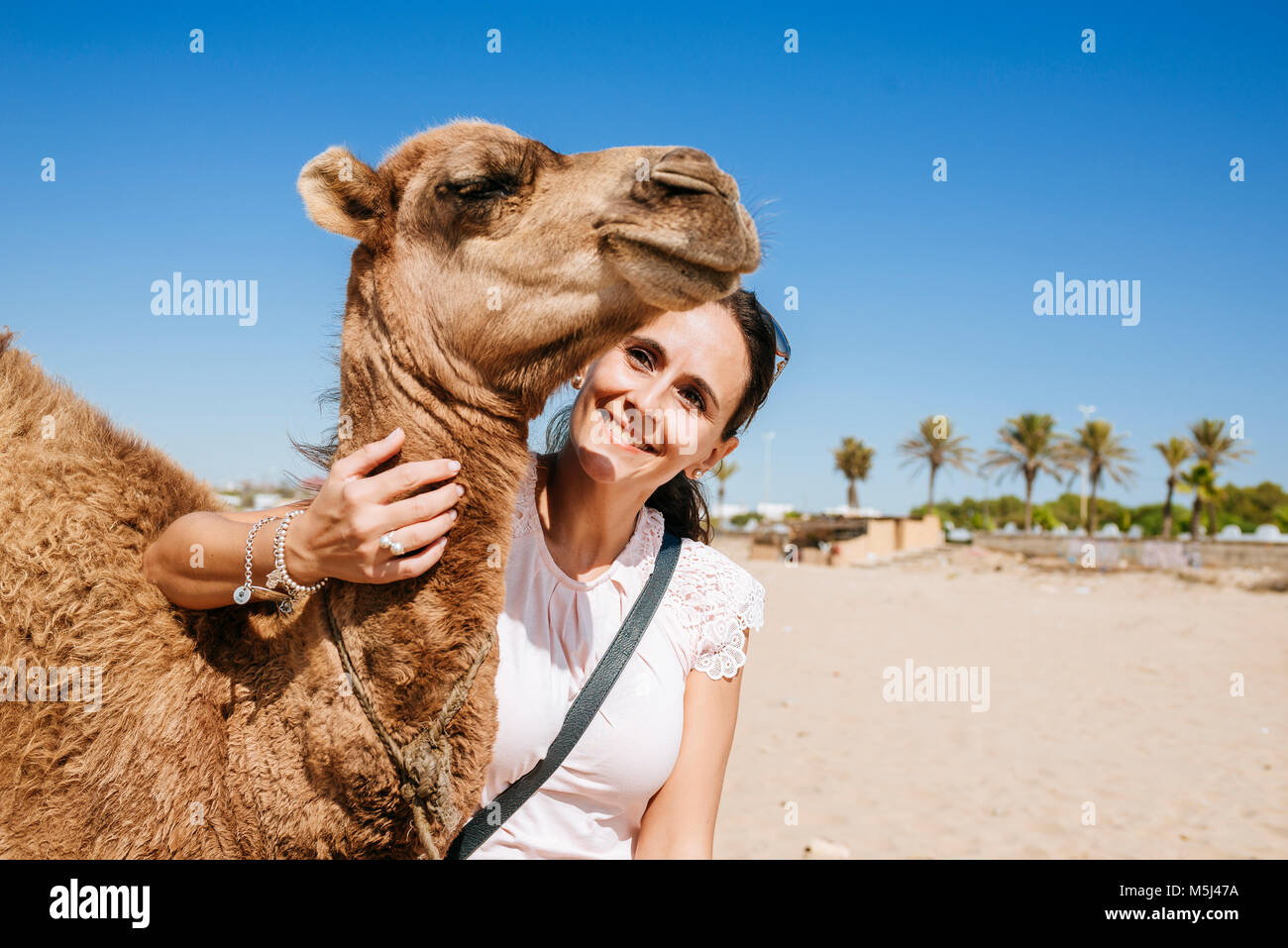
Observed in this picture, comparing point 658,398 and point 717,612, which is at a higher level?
point 658,398

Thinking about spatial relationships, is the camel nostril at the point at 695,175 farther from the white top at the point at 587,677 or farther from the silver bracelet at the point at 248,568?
the silver bracelet at the point at 248,568

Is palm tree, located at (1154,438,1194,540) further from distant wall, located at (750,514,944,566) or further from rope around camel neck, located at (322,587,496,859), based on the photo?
rope around camel neck, located at (322,587,496,859)

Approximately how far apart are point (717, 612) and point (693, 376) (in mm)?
730

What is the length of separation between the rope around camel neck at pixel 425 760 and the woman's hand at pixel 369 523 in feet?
0.62

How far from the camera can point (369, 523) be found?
1934 millimetres

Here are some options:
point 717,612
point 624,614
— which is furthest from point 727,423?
point 624,614

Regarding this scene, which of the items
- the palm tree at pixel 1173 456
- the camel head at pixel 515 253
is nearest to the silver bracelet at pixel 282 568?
the camel head at pixel 515 253

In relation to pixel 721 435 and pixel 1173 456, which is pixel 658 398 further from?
pixel 1173 456

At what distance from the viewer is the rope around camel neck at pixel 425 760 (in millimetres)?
1990

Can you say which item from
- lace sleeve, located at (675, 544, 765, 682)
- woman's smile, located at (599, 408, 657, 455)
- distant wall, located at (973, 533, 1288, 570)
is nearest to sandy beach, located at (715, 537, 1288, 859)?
lace sleeve, located at (675, 544, 765, 682)

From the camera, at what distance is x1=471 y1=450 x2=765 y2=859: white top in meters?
2.41

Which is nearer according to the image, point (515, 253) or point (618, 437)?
point (515, 253)

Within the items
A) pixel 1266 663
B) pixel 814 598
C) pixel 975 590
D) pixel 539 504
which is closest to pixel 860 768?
pixel 539 504

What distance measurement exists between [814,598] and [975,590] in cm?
629
